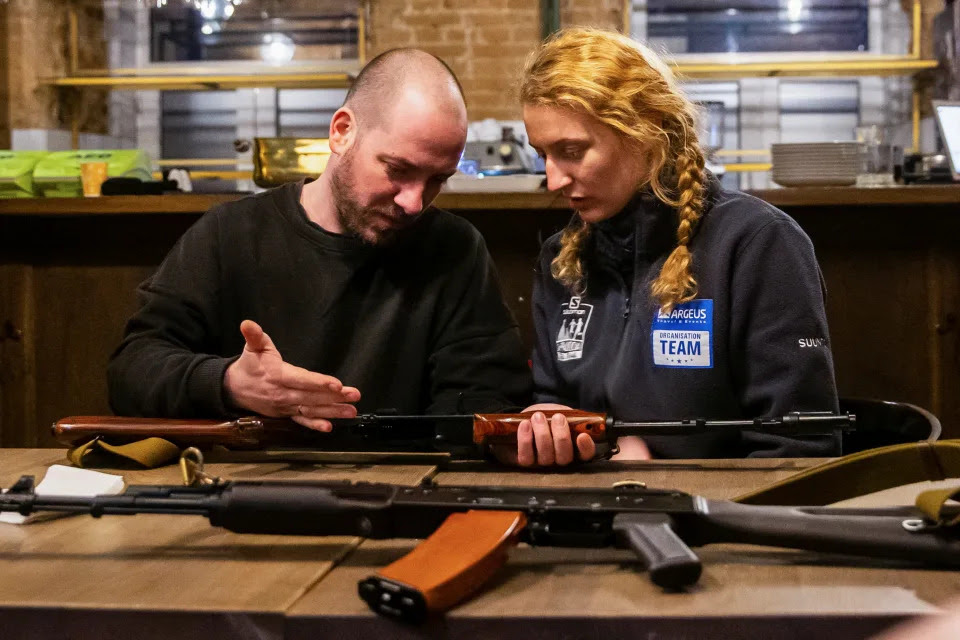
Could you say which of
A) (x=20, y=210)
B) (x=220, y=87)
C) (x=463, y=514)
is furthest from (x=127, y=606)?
(x=220, y=87)

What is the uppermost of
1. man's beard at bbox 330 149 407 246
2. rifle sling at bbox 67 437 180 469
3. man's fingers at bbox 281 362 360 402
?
man's beard at bbox 330 149 407 246

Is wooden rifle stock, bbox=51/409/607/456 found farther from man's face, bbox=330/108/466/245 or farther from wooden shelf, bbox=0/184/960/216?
wooden shelf, bbox=0/184/960/216

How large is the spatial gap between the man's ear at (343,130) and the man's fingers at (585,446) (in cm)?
82

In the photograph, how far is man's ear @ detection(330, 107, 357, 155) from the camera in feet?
6.01

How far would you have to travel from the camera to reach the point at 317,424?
50.5 inches

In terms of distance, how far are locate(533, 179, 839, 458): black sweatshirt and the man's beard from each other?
14.4 inches

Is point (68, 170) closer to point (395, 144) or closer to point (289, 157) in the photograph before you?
point (289, 157)

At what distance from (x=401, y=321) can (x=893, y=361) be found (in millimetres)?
1583

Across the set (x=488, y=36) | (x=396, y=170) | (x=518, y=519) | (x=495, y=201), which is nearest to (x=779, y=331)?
(x=396, y=170)

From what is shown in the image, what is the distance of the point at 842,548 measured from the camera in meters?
0.76

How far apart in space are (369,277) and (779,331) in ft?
2.40

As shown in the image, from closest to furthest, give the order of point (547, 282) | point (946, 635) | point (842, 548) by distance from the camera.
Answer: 1. point (946, 635)
2. point (842, 548)
3. point (547, 282)

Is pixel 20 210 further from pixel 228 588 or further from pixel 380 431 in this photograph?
pixel 228 588

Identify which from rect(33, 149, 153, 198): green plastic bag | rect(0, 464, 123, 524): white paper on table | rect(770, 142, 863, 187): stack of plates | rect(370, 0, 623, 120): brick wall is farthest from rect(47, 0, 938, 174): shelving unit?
rect(0, 464, 123, 524): white paper on table
